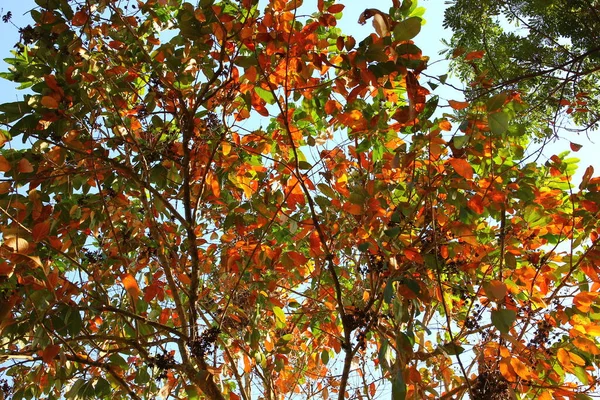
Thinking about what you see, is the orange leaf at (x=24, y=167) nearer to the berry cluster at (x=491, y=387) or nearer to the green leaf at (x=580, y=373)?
the berry cluster at (x=491, y=387)

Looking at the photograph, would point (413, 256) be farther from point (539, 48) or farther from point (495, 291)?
point (539, 48)

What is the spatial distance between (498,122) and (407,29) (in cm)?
47

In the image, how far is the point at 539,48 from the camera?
2.90 meters

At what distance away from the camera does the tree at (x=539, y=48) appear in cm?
271

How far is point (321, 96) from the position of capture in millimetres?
2787

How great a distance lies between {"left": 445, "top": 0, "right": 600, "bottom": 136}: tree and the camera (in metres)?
2.71

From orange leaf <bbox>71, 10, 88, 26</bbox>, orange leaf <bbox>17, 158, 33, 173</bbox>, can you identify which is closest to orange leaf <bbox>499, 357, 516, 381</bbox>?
orange leaf <bbox>17, 158, 33, 173</bbox>

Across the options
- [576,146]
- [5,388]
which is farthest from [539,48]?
[5,388]

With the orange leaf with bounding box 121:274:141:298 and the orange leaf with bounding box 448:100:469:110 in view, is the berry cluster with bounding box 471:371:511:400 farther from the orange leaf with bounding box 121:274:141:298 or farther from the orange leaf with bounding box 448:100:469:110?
the orange leaf with bounding box 121:274:141:298

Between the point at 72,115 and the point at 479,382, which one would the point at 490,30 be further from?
the point at 72,115

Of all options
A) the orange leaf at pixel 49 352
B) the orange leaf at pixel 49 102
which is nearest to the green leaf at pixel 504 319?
the orange leaf at pixel 49 352

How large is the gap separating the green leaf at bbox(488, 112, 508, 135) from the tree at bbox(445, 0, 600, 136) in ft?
2.21

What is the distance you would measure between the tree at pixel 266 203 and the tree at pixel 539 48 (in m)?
0.27

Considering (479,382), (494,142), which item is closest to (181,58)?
(494,142)
